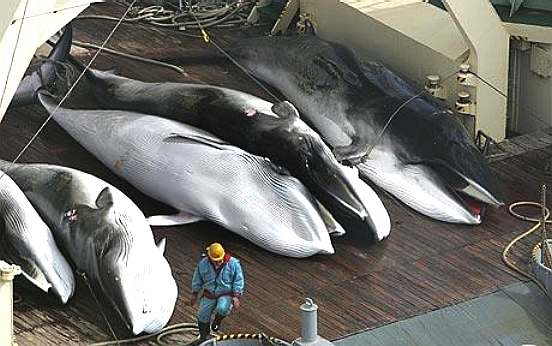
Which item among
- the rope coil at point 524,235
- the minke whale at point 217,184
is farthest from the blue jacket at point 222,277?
the rope coil at point 524,235

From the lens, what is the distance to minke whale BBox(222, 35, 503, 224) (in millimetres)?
14891

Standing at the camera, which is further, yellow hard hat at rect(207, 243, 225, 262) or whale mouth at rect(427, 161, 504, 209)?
whale mouth at rect(427, 161, 504, 209)

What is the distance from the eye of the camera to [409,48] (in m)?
17.0

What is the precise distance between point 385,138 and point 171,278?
3697 mm

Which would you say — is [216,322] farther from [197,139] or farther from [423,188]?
[423,188]

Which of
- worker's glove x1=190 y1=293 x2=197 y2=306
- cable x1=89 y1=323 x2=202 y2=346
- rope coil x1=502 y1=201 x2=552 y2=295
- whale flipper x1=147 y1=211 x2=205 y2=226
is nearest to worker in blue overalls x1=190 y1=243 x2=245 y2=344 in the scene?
worker's glove x1=190 y1=293 x2=197 y2=306

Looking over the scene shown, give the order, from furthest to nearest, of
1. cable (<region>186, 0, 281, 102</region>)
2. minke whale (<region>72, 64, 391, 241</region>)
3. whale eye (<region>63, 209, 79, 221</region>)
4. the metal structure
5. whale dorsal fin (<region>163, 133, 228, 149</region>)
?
cable (<region>186, 0, 281, 102</region>) < the metal structure < whale dorsal fin (<region>163, 133, 228, 149</region>) < minke whale (<region>72, 64, 391, 241</region>) < whale eye (<region>63, 209, 79, 221</region>)

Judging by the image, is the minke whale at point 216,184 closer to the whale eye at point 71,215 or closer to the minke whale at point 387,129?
the whale eye at point 71,215

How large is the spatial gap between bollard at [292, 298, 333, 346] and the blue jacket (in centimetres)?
61

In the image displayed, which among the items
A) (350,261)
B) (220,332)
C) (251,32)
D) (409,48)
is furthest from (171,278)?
(251,32)

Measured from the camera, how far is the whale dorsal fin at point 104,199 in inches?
528

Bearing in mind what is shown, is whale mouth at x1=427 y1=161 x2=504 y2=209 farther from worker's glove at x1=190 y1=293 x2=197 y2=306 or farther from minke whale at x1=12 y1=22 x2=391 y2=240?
worker's glove at x1=190 y1=293 x2=197 y2=306

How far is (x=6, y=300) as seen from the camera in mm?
11094

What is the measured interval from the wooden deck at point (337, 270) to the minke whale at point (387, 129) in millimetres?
278
